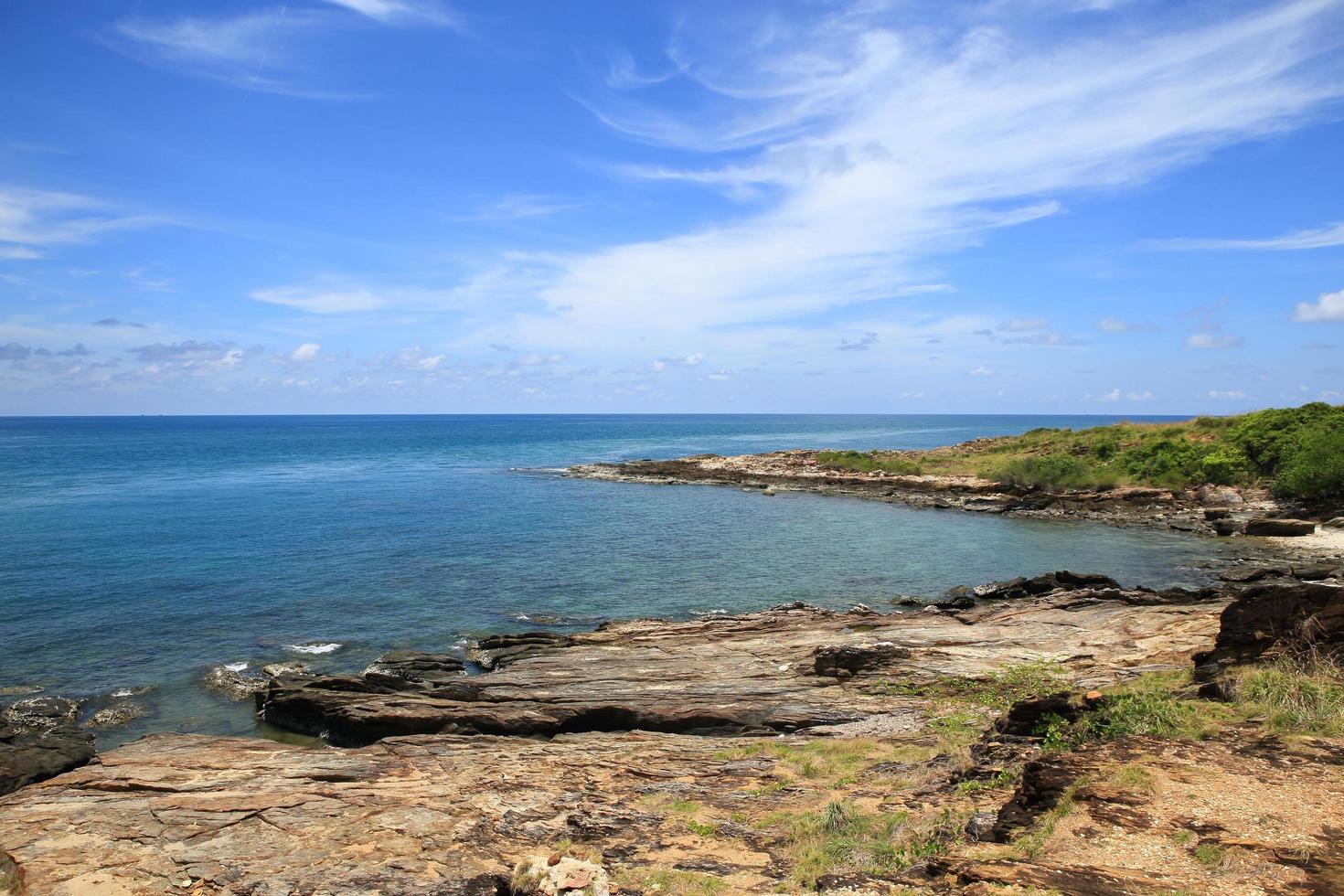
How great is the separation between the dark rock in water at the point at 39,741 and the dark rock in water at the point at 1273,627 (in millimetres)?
23433

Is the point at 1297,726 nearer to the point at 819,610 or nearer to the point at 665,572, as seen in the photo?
the point at 819,610

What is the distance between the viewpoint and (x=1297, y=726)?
11.9 meters

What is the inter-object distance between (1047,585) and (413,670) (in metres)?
26.0

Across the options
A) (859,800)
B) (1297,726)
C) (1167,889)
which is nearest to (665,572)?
(859,800)

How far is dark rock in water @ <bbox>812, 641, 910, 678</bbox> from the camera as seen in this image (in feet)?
67.4

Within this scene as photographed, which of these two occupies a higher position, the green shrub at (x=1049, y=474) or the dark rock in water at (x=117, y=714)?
the green shrub at (x=1049, y=474)

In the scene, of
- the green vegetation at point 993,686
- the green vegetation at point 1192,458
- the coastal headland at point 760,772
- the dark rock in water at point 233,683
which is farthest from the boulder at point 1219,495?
the dark rock in water at point 233,683

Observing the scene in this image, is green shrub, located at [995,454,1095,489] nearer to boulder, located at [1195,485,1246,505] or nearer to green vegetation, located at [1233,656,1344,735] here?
boulder, located at [1195,485,1246,505]

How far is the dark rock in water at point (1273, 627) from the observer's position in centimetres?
1420

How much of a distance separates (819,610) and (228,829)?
21522mm

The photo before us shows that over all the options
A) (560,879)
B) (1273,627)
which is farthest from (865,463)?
(560,879)

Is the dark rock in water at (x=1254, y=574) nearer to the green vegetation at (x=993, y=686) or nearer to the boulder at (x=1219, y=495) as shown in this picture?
the green vegetation at (x=993, y=686)

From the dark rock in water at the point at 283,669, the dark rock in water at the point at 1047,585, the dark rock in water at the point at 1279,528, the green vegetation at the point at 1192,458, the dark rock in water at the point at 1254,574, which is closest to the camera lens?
the dark rock in water at the point at 283,669

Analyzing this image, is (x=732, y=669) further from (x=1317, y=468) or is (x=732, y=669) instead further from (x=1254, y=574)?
(x=1317, y=468)
